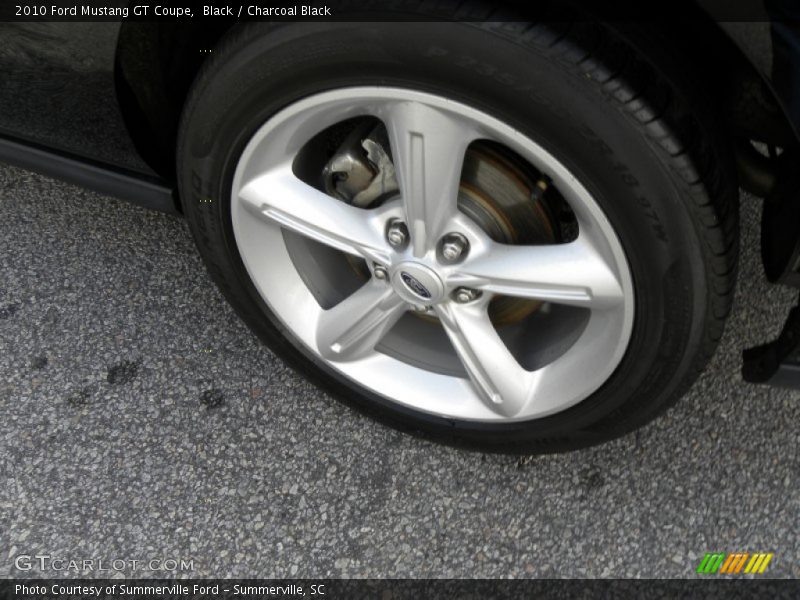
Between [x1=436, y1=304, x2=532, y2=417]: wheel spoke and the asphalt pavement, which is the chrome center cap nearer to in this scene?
[x1=436, y1=304, x2=532, y2=417]: wheel spoke

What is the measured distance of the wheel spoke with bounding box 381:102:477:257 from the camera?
1.22 meters

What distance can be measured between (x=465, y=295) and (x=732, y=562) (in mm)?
769

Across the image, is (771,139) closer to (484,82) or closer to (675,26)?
(675,26)

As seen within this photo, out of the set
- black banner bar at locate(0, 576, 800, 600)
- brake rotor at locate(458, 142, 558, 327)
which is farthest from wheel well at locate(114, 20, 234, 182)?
black banner bar at locate(0, 576, 800, 600)

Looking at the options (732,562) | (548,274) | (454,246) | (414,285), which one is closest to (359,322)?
(414,285)

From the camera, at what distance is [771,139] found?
1.32m

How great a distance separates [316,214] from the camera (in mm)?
1476

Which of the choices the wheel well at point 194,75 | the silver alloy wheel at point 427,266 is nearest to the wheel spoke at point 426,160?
the silver alloy wheel at point 427,266

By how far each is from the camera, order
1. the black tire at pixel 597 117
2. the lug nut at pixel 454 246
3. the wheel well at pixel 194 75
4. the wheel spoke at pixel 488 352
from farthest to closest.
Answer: the wheel spoke at pixel 488 352 < the lug nut at pixel 454 246 < the wheel well at pixel 194 75 < the black tire at pixel 597 117

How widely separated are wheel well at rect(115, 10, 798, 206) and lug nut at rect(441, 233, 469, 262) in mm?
451

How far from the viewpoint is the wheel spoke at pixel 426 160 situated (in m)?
1.22

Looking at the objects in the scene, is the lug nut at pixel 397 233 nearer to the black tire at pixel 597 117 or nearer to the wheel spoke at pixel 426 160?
the wheel spoke at pixel 426 160

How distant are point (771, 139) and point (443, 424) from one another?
0.83 metres

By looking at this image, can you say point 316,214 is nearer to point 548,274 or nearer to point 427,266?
point 427,266
